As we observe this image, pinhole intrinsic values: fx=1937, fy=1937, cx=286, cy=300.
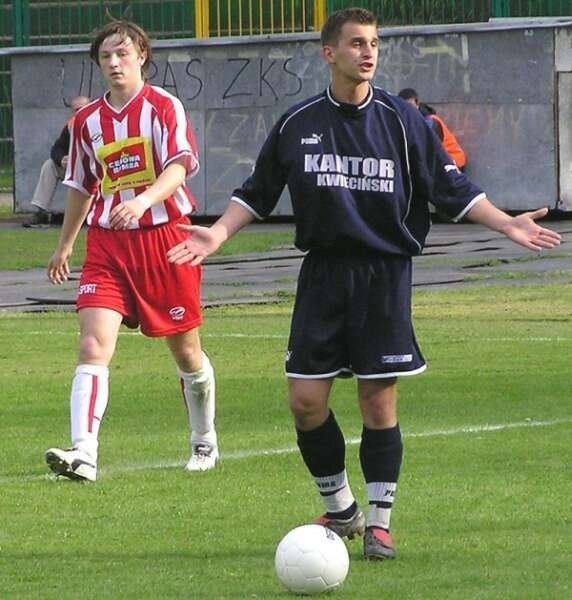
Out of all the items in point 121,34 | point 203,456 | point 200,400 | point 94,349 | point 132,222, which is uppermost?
point 121,34

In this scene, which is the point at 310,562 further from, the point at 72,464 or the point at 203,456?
the point at 203,456

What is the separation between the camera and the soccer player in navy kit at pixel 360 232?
684 cm

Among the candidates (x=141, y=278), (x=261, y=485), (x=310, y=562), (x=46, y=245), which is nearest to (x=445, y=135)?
(x=46, y=245)

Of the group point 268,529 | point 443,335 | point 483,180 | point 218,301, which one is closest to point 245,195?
point 268,529

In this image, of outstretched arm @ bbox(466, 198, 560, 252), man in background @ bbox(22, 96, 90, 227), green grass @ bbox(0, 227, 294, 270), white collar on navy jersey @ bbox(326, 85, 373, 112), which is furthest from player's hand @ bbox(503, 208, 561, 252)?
man in background @ bbox(22, 96, 90, 227)

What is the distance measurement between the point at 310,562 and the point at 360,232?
1280 millimetres

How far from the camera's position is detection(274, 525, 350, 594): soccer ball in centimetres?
616

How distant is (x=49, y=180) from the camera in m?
28.2

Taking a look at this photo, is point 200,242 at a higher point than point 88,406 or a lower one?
higher

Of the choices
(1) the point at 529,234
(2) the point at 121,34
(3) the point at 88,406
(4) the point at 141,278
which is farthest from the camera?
(4) the point at 141,278

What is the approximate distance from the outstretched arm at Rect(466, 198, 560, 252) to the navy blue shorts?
35 centimetres

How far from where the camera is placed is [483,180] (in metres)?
27.1

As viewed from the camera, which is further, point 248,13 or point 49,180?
point 248,13

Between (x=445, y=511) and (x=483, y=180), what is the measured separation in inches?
779
